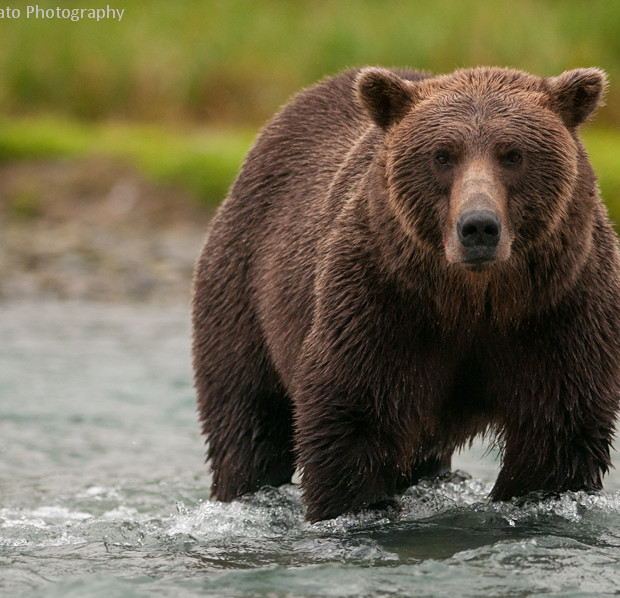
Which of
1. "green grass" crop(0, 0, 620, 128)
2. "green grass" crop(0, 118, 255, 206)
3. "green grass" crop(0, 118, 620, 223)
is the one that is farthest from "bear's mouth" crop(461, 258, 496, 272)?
"green grass" crop(0, 0, 620, 128)

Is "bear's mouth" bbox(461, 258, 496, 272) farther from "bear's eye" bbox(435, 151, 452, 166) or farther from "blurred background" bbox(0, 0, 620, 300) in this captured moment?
"blurred background" bbox(0, 0, 620, 300)

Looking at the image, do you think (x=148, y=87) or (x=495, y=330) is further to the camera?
(x=148, y=87)

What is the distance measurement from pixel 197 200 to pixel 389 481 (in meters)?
10.9

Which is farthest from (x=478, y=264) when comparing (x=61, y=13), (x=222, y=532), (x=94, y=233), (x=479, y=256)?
(x=61, y=13)

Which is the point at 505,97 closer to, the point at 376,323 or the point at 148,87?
the point at 376,323

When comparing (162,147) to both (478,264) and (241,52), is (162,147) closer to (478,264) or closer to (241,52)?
(241,52)

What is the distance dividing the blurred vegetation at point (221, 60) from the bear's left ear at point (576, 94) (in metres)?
11.6

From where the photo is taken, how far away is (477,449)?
9.02m

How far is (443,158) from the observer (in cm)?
516

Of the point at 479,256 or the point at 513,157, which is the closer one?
the point at 479,256

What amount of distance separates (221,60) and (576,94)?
14.3 meters

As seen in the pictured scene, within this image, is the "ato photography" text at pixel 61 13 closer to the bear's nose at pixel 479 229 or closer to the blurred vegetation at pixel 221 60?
the blurred vegetation at pixel 221 60

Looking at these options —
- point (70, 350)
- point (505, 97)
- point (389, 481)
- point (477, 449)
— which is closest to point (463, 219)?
point (505, 97)

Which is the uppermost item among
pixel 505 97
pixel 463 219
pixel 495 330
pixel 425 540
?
pixel 505 97
